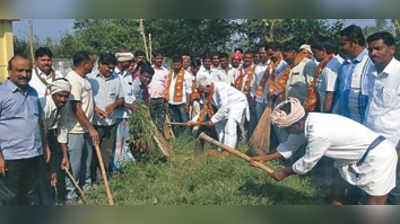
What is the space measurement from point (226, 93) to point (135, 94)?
3.69 ft

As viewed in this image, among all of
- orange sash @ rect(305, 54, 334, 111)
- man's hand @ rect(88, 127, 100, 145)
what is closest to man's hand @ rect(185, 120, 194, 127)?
man's hand @ rect(88, 127, 100, 145)

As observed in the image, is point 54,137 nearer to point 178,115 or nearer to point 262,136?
point 178,115

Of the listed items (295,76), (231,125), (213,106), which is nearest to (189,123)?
(213,106)

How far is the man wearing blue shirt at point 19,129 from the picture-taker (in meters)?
3.17

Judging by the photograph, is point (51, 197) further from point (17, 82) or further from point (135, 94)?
point (135, 94)

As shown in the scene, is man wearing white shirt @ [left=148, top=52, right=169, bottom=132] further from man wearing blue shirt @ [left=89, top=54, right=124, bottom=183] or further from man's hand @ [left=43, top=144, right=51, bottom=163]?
man's hand @ [left=43, top=144, right=51, bottom=163]

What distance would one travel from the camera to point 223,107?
455cm

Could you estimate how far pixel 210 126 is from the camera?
4570 mm

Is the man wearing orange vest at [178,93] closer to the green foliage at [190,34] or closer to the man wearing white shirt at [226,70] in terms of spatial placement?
the green foliage at [190,34]

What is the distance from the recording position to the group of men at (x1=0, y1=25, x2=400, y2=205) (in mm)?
3223

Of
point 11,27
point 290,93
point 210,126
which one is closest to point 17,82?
point 11,27

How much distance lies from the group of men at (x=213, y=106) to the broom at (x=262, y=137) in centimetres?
14

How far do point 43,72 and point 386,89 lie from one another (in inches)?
125

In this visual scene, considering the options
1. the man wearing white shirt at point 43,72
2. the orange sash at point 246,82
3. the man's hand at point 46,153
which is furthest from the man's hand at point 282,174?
the man wearing white shirt at point 43,72
